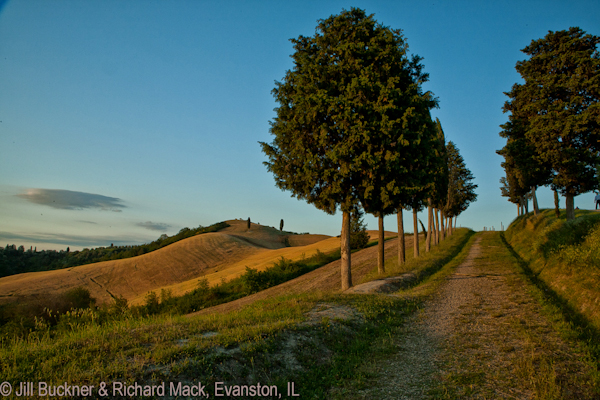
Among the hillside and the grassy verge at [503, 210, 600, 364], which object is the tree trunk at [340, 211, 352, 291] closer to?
the grassy verge at [503, 210, 600, 364]

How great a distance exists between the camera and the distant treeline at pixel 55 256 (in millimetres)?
62856

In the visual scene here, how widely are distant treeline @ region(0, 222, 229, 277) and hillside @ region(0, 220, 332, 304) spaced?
14007 millimetres

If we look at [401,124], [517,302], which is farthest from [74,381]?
[401,124]

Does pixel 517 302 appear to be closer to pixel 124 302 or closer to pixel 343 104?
pixel 343 104

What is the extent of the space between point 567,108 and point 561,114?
68cm

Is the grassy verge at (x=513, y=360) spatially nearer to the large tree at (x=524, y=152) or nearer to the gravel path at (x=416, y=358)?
the gravel path at (x=416, y=358)

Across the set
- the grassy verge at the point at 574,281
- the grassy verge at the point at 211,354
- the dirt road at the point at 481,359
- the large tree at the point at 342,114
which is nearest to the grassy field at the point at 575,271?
the grassy verge at the point at 574,281

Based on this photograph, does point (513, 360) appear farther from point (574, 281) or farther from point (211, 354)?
point (574, 281)

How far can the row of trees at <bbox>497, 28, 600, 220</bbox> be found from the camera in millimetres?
22062

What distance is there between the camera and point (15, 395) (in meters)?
3.92

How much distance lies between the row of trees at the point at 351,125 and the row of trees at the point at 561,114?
42.4 feet

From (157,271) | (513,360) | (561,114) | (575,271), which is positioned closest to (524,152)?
(561,114)

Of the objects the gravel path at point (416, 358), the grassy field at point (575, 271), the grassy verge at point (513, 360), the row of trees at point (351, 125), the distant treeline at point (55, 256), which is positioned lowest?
the distant treeline at point (55, 256)

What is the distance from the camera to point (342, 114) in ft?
46.7
